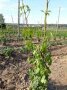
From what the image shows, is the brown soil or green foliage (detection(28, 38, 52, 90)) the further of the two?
the brown soil

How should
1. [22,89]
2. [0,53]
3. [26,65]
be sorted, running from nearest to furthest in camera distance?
1. [22,89]
2. [26,65]
3. [0,53]

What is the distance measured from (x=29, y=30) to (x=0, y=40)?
1369 centimetres

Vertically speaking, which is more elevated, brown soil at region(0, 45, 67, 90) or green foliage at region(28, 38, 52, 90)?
green foliage at region(28, 38, 52, 90)

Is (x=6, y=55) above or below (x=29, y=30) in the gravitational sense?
below

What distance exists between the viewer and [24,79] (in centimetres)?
732

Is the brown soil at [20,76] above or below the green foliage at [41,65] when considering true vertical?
below

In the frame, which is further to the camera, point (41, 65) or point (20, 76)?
point (20, 76)

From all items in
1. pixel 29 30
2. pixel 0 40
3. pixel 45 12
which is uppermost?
pixel 45 12

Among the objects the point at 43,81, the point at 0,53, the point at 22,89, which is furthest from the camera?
the point at 0,53

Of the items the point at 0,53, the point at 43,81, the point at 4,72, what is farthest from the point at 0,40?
the point at 43,81

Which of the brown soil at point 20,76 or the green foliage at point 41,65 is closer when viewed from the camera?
the green foliage at point 41,65

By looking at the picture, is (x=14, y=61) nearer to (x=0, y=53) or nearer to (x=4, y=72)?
(x=0, y=53)

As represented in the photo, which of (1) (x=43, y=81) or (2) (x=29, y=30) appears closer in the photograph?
(2) (x=29, y=30)

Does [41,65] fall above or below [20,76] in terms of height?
above
